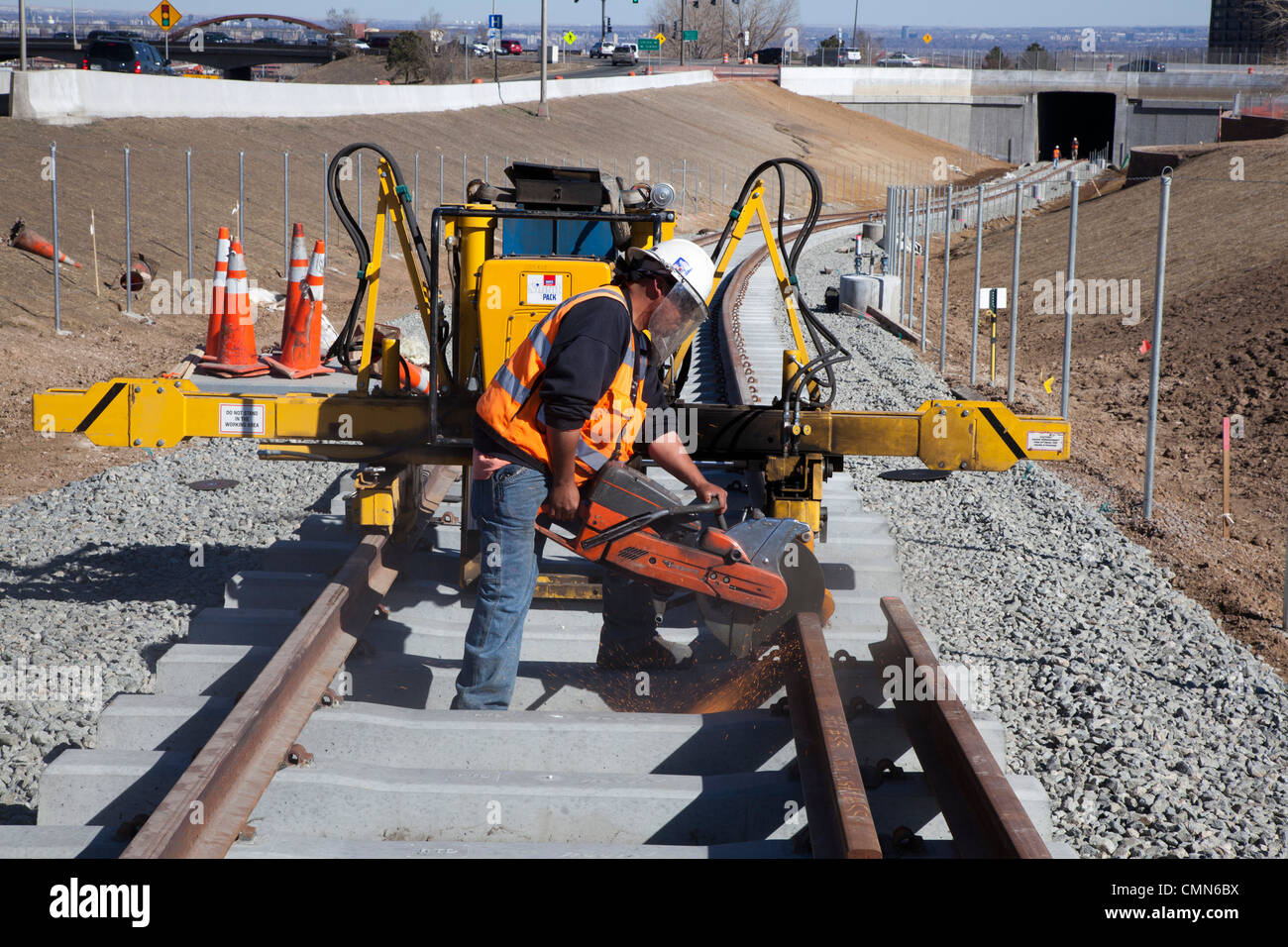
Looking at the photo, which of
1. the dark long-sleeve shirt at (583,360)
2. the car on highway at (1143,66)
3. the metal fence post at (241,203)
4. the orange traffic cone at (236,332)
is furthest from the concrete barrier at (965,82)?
the dark long-sleeve shirt at (583,360)

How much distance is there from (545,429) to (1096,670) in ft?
9.09

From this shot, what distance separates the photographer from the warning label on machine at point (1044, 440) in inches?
251

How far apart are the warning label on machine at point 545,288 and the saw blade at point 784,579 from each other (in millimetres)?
1340

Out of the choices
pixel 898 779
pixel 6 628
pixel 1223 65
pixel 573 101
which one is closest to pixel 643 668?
pixel 898 779

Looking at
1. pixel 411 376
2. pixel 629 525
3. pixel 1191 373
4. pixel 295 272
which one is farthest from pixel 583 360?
pixel 1191 373

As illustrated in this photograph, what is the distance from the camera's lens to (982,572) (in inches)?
298

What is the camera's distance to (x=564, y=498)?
5.04m

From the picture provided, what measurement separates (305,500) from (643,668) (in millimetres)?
3738

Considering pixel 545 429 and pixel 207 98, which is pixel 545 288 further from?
pixel 207 98

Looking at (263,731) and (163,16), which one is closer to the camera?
(263,731)

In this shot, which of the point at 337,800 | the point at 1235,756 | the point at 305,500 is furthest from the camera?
the point at 305,500

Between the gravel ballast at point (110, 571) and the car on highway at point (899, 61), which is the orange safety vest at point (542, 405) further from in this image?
the car on highway at point (899, 61)

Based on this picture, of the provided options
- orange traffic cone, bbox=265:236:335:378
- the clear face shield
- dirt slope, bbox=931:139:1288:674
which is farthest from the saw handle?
orange traffic cone, bbox=265:236:335:378

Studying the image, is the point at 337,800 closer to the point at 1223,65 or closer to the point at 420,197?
the point at 420,197
